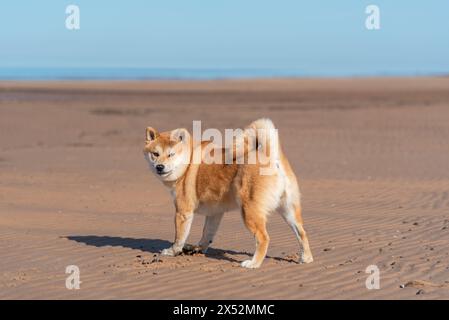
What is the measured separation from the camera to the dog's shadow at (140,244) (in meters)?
8.89

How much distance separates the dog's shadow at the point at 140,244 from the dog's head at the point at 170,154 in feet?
3.17

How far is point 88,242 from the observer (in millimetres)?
9617

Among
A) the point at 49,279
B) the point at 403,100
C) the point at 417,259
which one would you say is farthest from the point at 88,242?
the point at 403,100

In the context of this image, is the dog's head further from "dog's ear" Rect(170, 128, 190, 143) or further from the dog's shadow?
the dog's shadow

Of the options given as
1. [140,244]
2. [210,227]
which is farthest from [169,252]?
[140,244]

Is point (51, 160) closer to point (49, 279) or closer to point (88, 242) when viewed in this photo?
point (88, 242)

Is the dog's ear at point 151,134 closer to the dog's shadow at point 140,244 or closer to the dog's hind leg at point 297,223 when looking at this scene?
the dog's shadow at point 140,244

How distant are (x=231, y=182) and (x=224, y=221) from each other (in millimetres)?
3042

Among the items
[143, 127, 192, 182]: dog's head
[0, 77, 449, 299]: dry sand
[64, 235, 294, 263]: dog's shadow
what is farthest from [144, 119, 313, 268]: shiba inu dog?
[0, 77, 449, 299]: dry sand

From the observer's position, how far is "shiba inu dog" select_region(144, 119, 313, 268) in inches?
314

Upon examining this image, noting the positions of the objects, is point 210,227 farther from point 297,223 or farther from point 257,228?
point 297,223

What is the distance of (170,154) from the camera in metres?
8.62

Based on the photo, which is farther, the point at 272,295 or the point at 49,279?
the point at 49,279
